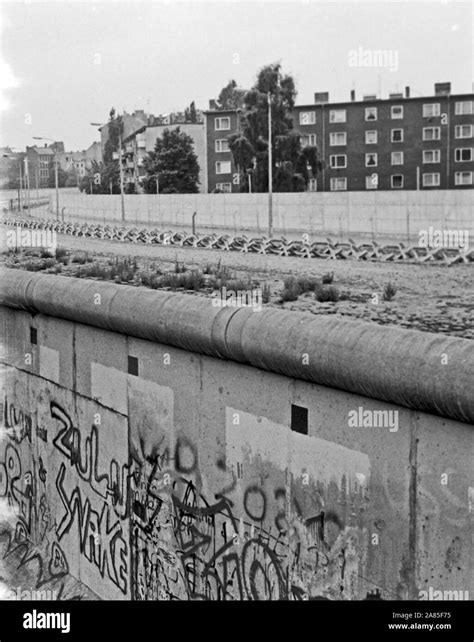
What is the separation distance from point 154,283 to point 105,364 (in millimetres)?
4918

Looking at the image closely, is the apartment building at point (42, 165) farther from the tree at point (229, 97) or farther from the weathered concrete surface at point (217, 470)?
the weathered concrete surface at point (217, 470)

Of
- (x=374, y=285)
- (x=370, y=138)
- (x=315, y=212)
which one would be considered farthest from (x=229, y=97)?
(x=374, y=285)

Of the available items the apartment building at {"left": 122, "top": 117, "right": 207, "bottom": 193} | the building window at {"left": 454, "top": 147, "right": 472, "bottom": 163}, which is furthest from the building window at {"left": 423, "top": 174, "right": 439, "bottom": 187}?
the apartment building at {"left": 122, "top": 117, "right": 207, "bottom": 193}

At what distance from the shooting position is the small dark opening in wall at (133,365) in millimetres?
13938

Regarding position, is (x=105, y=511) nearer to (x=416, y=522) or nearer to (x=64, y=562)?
Answer: (x=64, y=562)

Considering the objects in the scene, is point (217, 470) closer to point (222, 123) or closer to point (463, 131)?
point (463, 131)

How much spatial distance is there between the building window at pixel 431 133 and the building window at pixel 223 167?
58.5 ft

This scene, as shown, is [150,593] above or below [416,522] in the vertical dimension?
below

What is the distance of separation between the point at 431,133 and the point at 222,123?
19429mm

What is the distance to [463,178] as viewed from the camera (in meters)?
85.6

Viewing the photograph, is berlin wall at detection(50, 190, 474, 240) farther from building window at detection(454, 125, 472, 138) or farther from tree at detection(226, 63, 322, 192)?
building window at detection(454, 125, 472, 138)

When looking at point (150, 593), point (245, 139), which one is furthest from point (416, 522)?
point (245, 139)

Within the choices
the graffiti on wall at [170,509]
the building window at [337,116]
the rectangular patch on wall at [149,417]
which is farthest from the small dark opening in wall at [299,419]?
the building window at [337,116]

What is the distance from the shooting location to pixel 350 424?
952 centimetres
